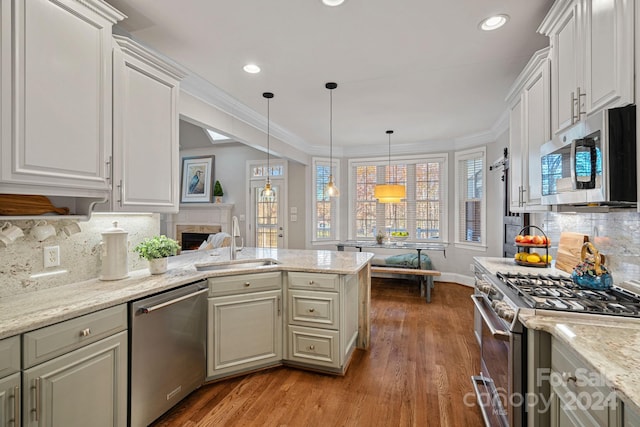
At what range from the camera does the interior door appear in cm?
648

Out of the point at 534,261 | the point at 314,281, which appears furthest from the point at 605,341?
the point at 314,281

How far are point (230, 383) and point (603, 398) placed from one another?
230 centimetres

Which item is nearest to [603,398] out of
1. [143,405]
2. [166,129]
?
[143,405]

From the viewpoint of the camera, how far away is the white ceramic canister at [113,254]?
2033 millimetres

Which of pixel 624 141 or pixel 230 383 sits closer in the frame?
pixel 624 141

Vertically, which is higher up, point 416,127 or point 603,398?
point 416,127

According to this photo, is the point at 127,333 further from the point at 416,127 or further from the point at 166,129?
the point at 416,127

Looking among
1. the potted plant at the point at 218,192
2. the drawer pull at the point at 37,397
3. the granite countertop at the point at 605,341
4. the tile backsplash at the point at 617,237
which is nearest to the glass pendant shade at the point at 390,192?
the tile backsplash at the point at 617,237

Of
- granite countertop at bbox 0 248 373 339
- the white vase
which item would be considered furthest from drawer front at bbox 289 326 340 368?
the white vase

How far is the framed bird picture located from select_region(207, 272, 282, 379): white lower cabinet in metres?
4.86

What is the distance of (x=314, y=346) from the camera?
2.51 m

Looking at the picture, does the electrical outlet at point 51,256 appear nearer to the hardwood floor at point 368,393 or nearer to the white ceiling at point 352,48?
the hardwood floor at point 368,393

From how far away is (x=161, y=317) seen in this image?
190 centimetres

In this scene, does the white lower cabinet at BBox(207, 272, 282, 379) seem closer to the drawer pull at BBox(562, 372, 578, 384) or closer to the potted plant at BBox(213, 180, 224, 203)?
the drawer pull at BBox(562, 372, 578, 384)
